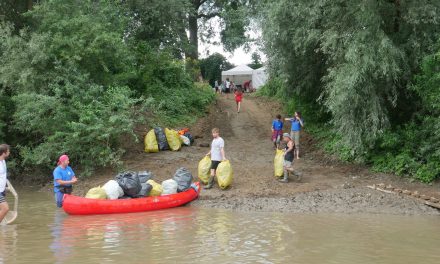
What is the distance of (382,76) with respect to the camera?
15.4m

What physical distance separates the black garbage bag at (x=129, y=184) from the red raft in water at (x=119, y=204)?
32 cm

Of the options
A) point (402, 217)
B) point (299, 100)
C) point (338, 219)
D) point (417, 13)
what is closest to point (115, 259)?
point (338, 219)

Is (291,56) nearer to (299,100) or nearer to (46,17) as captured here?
(299,100)

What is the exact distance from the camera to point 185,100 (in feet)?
86.0

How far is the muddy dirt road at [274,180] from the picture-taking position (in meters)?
13.8

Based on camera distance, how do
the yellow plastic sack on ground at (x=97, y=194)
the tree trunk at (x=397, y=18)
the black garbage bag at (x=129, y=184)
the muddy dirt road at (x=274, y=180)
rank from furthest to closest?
the tree trunk at (x=397, y=18)
the muddy dirt road at (x=274, y=180)
the black garbage bag at (x=129, y=184)
the yellow plastic sack on ground at (x=97, y=194)

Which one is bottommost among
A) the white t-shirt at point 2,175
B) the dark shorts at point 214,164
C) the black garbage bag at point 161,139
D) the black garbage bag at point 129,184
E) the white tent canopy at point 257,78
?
the black garbage bag at point 129,184

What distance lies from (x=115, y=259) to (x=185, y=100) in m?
17.9

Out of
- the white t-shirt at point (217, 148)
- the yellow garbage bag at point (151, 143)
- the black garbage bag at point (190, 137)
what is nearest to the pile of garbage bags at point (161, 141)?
the yellow garbage bag at point (151, 143)

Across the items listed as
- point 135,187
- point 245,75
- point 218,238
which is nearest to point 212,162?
point 135,187

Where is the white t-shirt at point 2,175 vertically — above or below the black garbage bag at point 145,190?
above

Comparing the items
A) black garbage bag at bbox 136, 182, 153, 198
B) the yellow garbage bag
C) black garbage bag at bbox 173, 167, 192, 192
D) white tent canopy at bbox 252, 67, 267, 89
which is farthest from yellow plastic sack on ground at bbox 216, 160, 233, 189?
white tent canopy at bbox 252, 67, 267, 89

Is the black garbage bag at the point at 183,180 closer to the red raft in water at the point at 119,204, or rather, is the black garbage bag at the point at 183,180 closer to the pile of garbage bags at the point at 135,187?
the pile of garbage bags at the point at 135,187

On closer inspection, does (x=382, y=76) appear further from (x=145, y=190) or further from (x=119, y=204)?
(x=119, y=204)
